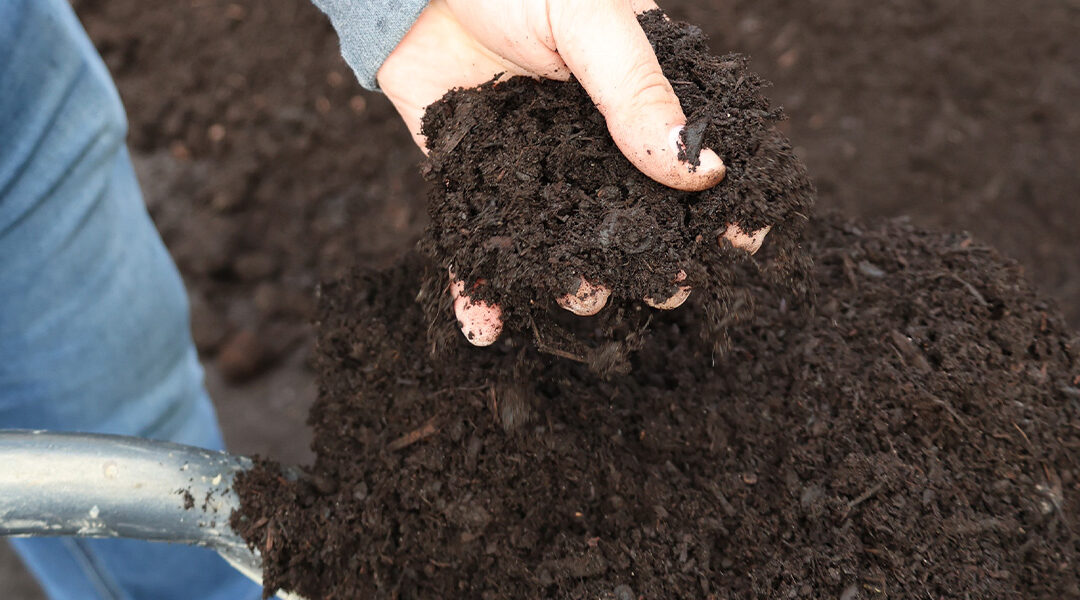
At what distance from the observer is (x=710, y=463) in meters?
1.20

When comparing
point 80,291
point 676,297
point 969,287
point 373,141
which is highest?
point 676,297

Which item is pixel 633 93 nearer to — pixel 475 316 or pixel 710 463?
pixel 475 316

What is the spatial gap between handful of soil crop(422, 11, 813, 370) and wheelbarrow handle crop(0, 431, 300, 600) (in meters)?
0.47

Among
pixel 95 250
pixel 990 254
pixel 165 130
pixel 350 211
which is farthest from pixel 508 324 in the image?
pixel 165 130

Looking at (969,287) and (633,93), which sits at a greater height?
(633,93)

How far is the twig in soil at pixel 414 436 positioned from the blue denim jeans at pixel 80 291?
839mm

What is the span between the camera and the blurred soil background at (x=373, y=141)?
2.81 m

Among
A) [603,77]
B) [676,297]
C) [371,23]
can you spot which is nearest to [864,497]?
[676,297]

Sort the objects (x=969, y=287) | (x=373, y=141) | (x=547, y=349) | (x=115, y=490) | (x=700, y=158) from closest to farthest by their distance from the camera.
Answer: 1. (x=115, y=490)
2. (x=700, y=158)
3. (x=547, y=349)
4. (x=969, y=287)
5. (x=373, y=141)

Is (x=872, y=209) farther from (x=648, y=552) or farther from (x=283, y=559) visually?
(x=283, y=559)

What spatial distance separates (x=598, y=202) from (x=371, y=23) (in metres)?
0.64

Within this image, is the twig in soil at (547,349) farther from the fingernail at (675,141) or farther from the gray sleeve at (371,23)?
the gray sleeve at (371,23)

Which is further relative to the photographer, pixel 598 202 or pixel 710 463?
pixel 710 463

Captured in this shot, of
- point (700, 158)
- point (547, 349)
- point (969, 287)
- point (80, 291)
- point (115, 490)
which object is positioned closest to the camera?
point (115, 490)
